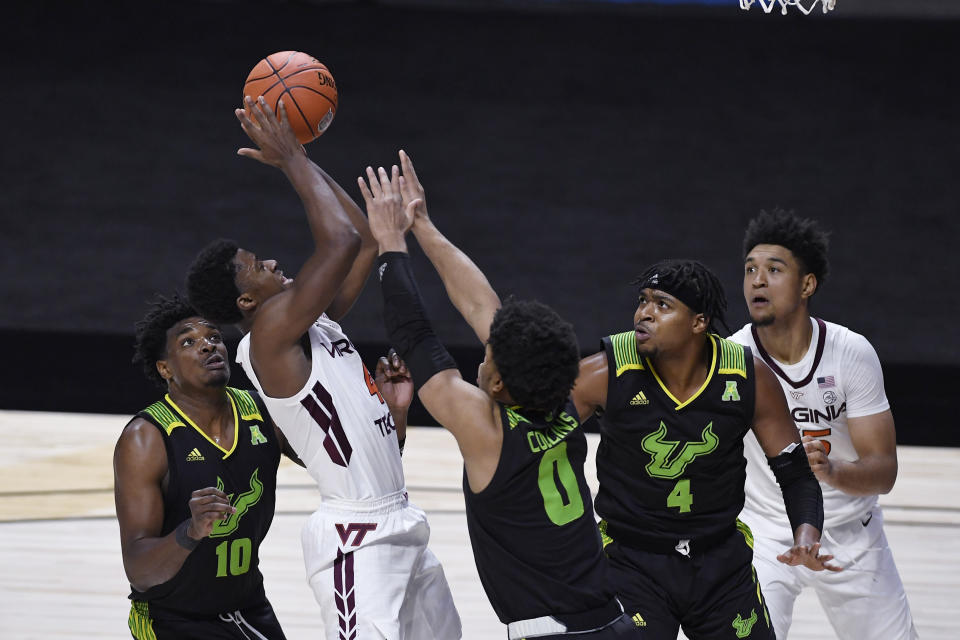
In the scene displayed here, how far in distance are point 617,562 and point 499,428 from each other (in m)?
0.86

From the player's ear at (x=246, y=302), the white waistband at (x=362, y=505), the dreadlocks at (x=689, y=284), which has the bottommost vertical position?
the white waistband at (x=362, y=505)

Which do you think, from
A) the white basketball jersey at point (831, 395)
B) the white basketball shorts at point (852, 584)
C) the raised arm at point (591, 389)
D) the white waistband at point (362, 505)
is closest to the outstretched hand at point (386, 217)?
the raised arm at point (591, 389)

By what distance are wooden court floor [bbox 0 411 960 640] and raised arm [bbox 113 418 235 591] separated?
1942mm

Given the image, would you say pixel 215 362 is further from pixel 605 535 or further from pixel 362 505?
pixel 605 535

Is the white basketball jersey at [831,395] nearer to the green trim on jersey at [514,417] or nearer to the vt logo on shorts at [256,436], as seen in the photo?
the green trim on jersey at [514,417]

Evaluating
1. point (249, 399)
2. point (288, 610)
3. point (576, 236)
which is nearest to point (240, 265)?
point (249, 399)

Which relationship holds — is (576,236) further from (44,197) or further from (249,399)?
(249,399)

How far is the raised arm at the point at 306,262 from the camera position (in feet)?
11.4

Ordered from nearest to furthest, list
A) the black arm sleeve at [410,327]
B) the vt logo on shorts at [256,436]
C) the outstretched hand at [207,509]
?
the black arm sleeve at [410,327] < the outstretched hand at [207,509] < the vt logo on shorts at [256,436]

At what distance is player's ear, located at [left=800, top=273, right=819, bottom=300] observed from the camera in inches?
173

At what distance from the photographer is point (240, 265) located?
372 cm

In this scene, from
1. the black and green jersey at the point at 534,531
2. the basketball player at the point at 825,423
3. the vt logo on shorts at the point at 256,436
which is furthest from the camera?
the basketball player at the point at 825,423

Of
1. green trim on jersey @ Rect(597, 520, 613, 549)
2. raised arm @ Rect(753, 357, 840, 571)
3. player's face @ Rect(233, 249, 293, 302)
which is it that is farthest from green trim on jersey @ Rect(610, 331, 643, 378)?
player's face @ Rect(233, 249, 293, 302)

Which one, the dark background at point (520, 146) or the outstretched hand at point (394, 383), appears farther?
the dark background at point (520, 146)
